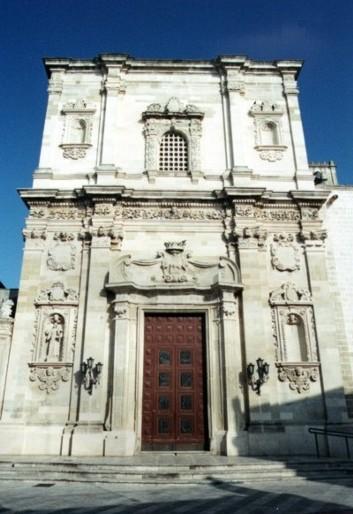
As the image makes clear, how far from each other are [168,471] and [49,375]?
5.28m

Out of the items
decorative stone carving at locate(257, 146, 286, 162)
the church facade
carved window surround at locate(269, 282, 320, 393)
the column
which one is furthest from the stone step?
decorative stone carving at locate(257, 146, 286, 162)

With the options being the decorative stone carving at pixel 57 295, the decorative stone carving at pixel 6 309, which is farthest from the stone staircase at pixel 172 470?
the decorative stone carving at pixel 57 295

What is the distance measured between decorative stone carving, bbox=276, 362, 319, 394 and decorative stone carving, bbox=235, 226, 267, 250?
13.5 feet

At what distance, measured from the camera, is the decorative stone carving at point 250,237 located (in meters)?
14.9

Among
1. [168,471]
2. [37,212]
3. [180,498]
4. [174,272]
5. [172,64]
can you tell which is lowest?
[180,498]

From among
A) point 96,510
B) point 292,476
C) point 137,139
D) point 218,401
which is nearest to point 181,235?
point 137,139

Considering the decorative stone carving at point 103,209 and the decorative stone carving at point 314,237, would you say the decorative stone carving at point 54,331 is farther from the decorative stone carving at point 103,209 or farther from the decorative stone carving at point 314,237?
the decorative stone carving at point 314,237

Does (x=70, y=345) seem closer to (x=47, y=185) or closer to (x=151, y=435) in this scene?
(x=151, y=435)

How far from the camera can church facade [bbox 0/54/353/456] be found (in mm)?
12711

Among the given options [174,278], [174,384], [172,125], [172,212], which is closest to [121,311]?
[174,278]

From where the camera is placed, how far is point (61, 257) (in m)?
14.8

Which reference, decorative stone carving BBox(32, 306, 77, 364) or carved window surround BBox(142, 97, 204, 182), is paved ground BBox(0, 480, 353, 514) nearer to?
decorative stone carving BBox(32, 306, 77, 364)

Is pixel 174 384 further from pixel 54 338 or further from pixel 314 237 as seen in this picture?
pixel 314 237

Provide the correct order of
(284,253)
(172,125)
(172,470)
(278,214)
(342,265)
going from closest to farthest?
1. (172,470)
2. (284,253)
3. (342,265)
4. (278,214)
5. (172,125)
